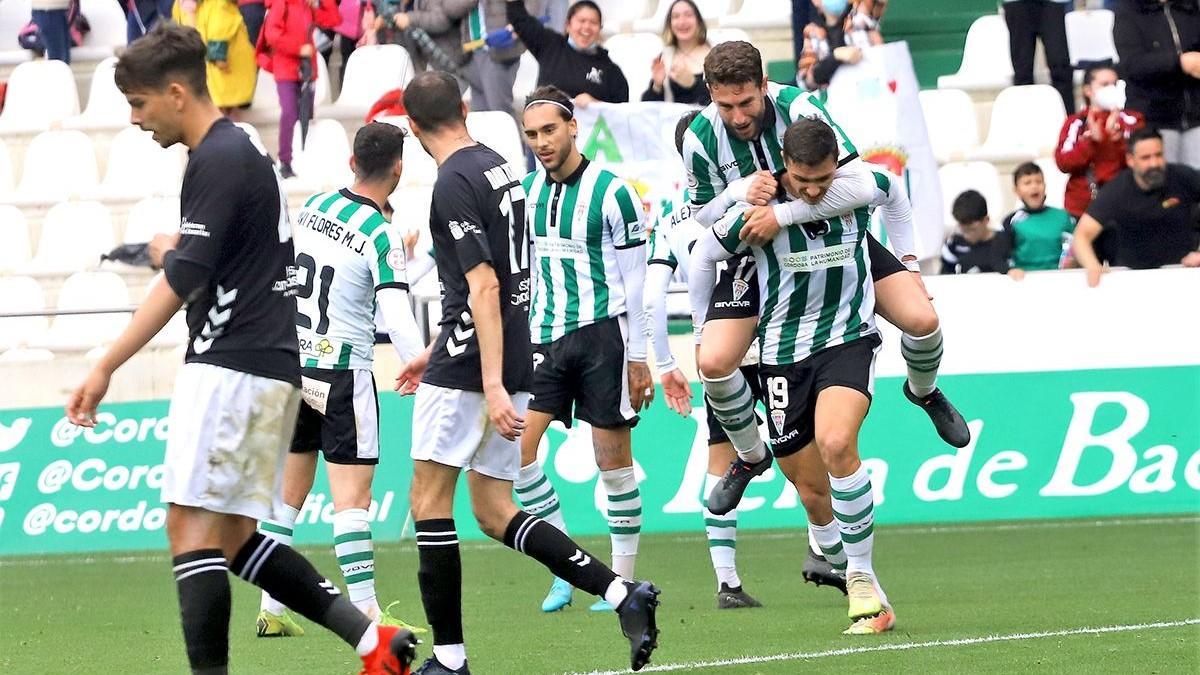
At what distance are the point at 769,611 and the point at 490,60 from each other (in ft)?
30.0

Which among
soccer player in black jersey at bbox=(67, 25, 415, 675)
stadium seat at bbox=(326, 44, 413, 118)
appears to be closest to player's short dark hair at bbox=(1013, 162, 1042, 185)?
stadium seat at bbox=(326, 44, 413, 118)

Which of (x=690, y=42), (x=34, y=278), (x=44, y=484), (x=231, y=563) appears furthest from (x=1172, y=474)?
(x=34, y=278)

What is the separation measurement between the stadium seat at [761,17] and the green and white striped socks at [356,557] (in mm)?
11503

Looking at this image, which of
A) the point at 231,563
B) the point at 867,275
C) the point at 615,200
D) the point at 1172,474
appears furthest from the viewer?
the point at 1172,474

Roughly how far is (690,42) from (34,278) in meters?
6.72

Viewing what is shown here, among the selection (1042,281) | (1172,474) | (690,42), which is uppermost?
(690,42)

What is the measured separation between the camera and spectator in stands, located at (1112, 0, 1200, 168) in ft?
48.7

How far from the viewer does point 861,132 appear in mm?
14977

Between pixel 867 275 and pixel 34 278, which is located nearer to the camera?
pixel 867 275

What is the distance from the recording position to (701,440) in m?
13.3

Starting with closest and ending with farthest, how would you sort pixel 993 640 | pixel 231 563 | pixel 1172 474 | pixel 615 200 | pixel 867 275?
1. pixel 231 563
2. pixel 993 640
3. pixel 867 275
4. pixel 615 200
5. pixel 1172 474

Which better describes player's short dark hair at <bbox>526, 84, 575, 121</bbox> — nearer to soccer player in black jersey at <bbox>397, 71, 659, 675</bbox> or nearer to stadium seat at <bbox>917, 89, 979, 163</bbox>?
soccer player in black jersey at <bbox>397, 71, 659, 675</bbox>

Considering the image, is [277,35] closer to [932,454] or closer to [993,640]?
[932,454]

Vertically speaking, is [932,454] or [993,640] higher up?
[993,640]
